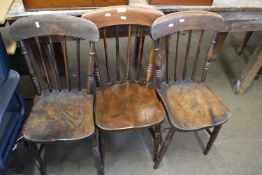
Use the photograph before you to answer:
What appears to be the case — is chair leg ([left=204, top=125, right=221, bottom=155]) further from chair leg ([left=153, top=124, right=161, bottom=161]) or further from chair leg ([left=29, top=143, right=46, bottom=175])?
chair leg ([left=29, top=143, right=46, bottom=175])

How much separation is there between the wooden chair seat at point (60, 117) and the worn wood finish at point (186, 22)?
523mm

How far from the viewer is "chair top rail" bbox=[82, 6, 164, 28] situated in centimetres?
114

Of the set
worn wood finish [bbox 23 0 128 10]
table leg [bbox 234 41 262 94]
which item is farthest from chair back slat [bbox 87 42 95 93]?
table leg [bbox 234 41 262 94]

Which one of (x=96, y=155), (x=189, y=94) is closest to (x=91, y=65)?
(x=96, y=155)

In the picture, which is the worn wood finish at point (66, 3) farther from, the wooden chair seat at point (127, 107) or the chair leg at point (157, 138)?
the chair leg at point (157, 138)

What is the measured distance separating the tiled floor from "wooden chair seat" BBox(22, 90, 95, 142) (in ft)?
1.38

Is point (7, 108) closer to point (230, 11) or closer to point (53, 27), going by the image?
point (53, 27)

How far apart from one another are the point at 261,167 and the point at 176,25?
3.49ft

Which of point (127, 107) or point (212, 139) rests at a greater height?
point (127, 107)

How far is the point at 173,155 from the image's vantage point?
1560 millimetres

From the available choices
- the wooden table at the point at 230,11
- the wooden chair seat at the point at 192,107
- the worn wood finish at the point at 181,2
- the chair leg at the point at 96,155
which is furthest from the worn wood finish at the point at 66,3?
the chair leg at the point at 96,155

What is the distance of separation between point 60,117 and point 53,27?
17.3 inches

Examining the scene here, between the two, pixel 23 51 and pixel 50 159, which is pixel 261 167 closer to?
pixel 50 159

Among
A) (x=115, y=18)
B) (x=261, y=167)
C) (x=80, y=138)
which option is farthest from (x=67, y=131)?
(x=261, y=167)
